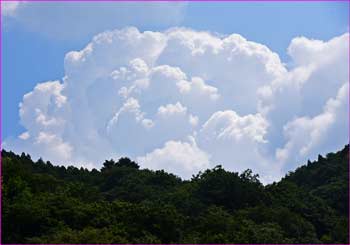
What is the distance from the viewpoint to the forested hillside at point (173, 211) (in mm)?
31375

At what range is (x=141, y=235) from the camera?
32.6 m

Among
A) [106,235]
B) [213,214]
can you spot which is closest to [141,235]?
[106,235]

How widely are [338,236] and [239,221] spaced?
6877 millimetres

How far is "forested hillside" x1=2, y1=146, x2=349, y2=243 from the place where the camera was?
103ft

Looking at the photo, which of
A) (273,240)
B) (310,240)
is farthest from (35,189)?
(310,240)

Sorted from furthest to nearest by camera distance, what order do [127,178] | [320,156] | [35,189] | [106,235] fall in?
1. [320,156]
2. [127,178]
3. [35,189]
4. [106,235]

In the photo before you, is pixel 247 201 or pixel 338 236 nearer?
pixel 338 236

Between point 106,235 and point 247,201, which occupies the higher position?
point 247,201

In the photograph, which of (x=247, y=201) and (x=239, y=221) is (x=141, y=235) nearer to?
(x=239, y=221)

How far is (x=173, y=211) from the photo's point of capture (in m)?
35.0

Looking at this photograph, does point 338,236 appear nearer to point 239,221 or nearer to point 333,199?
point 239,221

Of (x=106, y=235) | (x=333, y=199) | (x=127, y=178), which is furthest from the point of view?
(x=127, y=178)

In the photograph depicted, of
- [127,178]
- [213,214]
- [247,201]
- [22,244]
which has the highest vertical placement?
[127,178]

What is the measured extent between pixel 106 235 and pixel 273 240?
35.0 ft
